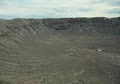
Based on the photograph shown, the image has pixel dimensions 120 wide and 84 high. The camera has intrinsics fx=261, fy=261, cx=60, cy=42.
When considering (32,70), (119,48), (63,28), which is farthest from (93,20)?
(32,70)

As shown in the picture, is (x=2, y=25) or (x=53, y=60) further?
(x=2, y=25)

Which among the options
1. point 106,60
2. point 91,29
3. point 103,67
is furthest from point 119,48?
point 91,29

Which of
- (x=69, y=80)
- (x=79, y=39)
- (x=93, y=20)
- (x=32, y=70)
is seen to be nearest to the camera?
(x=69, y=80)

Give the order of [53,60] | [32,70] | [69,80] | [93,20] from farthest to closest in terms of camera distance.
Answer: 1. [93,20]
2. [53,60]
3. [32,70]
4. [69,80]

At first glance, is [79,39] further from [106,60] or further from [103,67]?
[103,67]

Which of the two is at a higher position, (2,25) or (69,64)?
(2,25)

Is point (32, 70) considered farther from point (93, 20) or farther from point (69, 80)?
point (93, 20)
